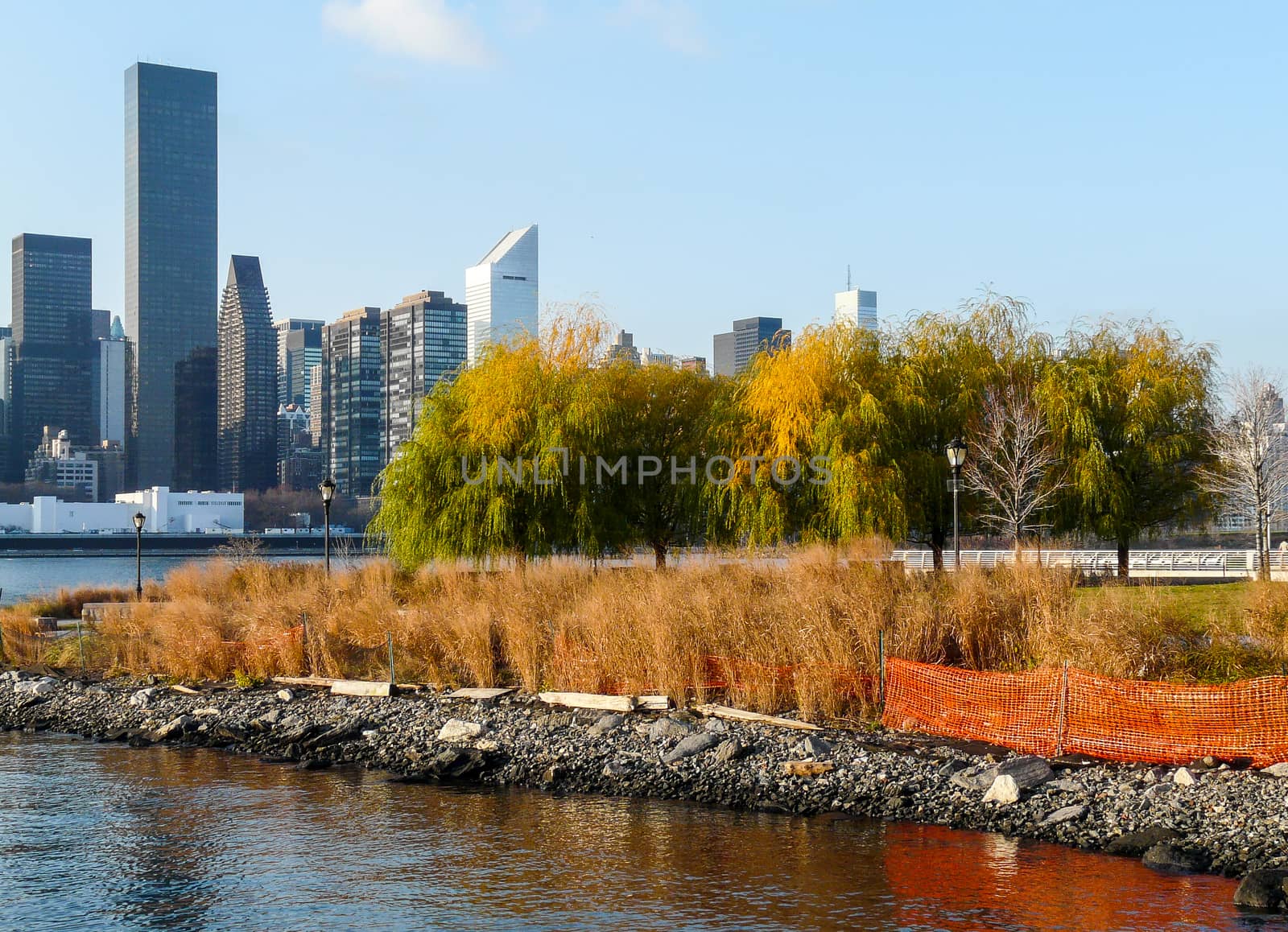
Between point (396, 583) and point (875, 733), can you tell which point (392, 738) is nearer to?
point (875, 733)

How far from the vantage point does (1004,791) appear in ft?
45.6

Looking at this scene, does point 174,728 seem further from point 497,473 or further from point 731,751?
point 497,473

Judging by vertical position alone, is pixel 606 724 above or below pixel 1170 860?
above

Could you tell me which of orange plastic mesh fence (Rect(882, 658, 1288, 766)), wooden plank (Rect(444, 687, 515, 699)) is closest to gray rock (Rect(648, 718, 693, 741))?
orange plastic mesh fence (Rect(882, 658, 1288, 766))

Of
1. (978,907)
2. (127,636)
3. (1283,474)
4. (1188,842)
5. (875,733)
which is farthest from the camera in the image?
(1283,474)

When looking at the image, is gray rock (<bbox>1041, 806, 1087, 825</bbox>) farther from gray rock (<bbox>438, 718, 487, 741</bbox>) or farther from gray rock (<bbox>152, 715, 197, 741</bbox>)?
gray rock (<bbox>152, 715, 197, 741</bbox>)

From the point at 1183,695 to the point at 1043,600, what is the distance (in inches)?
142

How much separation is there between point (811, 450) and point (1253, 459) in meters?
14.5

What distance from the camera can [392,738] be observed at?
18.8 metres

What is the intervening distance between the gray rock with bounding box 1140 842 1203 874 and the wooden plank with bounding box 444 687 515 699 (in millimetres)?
11057

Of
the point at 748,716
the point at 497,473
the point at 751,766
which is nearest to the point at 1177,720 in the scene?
the point at 751,766

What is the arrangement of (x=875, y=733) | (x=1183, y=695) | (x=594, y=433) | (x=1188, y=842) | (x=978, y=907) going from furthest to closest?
1. (x=594, y=433)
2. (x=875, y=733)
3. (x=1183, y=695)
4. (x=1188, y=842)
5. (x=978, y=907)

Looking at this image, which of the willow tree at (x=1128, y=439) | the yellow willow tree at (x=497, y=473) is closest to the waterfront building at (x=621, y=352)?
the yellow willow tree at (x=497, y=473)

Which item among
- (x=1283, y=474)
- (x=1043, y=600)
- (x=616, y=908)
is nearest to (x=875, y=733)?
(x=1043, y=600)
